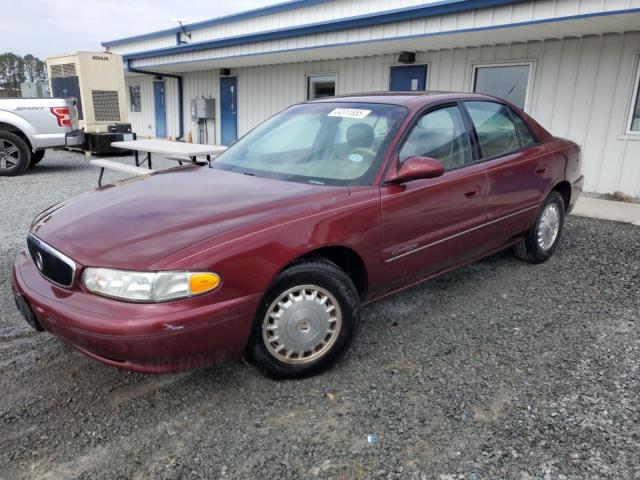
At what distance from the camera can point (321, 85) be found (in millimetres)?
12070

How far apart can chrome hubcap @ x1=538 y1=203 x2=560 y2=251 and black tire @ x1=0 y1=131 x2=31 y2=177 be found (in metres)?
9.27

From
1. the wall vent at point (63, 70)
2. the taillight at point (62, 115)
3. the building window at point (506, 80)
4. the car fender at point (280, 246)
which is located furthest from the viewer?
the wall vent at point (63, 70)

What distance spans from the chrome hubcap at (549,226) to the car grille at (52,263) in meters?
3.84

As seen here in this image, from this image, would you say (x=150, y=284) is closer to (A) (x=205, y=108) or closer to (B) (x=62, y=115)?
(B) (x=62, y=115)

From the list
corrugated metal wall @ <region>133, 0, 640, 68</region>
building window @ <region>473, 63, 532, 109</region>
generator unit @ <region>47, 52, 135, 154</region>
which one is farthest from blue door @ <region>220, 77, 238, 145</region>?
building window @ <region>473, 63, 532, 109</region>

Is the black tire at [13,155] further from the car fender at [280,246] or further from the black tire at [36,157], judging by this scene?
the car fender at [280,246]

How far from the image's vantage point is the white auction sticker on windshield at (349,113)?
3387mm

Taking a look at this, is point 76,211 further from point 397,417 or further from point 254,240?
point 397,417

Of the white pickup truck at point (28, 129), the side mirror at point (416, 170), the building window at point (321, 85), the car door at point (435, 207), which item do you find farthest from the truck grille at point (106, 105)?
the side mirror at point (416, 170)

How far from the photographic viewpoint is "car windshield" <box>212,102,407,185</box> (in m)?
3.08

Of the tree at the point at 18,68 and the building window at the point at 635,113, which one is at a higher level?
the tree at the point at 18,68

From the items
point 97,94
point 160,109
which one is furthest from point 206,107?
point 160,109

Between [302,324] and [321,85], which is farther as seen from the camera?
[321,85]

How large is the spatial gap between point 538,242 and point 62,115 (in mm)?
9136
